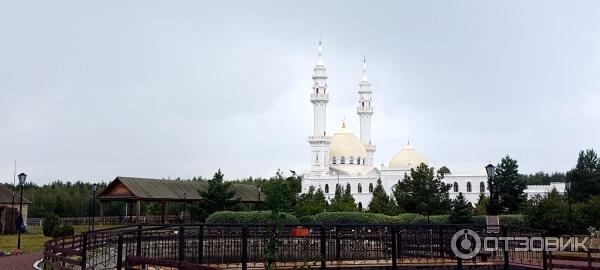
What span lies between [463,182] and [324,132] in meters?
20.3

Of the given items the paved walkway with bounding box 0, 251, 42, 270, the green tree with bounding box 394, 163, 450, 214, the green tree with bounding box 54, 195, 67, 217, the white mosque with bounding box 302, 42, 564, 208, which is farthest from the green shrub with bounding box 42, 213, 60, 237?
the white mosque with bounding box 302, 42, 564, 208

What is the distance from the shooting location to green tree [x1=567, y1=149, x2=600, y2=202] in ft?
189

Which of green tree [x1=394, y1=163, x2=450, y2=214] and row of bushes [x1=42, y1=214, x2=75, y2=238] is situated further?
green tree [x1=394, y1=163, x2=450, y2=214]

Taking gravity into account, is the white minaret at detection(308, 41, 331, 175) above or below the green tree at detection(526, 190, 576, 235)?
above

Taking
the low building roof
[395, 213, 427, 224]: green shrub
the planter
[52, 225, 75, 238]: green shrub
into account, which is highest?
the low building roof

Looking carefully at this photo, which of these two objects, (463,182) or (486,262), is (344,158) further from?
(486,262)

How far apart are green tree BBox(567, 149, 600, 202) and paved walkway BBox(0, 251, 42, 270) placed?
46.0 meters

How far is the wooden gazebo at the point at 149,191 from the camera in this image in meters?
41.3

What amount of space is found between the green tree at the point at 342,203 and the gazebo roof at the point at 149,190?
6978 mm

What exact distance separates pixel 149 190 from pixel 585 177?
39449 millimetres

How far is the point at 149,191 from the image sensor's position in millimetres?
42844

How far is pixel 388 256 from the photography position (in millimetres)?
18234

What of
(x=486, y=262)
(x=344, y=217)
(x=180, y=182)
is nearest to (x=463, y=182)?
(x=180, y=182)

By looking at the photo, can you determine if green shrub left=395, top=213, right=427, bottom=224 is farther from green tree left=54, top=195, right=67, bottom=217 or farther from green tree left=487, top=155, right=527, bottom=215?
green tree left=54, top=195, right=67, bottom=217
